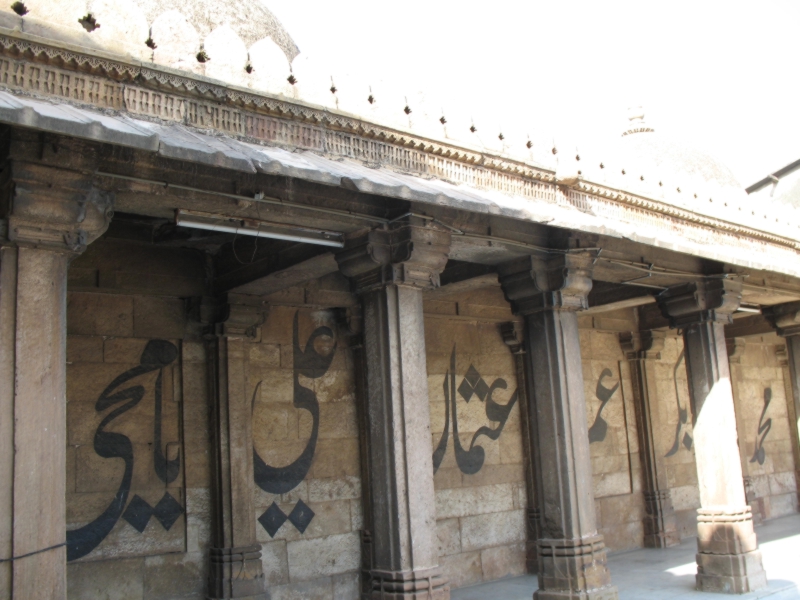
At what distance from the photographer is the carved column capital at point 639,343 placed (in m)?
12.4

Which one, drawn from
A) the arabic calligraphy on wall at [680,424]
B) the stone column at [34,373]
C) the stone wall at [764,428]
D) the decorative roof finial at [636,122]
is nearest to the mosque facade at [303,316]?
the stone column at [34,373]

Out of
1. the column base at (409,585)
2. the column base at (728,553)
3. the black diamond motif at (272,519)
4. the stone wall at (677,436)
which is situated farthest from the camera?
the stone wall at (677,436)

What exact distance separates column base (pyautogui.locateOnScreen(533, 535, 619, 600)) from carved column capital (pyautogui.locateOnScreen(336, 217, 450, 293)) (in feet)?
8.75

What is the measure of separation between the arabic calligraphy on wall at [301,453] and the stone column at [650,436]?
5653 mm

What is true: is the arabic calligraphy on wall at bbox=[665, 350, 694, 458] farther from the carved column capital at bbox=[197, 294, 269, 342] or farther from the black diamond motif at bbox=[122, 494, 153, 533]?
the black diamond motif at bbox=[122, 494, 153, 533]

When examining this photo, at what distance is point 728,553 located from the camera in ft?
27.8

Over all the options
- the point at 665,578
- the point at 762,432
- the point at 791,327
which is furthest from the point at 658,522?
the point at 762,432

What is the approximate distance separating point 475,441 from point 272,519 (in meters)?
3.07

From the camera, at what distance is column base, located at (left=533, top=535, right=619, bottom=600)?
22.3 ft

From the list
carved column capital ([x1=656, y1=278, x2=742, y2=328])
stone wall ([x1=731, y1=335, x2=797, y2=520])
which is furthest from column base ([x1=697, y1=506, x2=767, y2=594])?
stone wall ([x1=731, y1=335, x2=797, y2=520])

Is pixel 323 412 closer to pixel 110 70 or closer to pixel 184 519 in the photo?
pixel 184 519

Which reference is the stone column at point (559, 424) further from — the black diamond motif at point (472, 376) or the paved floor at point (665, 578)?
the black diamond motif at point (472, 376)

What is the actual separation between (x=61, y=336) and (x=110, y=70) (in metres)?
1.77

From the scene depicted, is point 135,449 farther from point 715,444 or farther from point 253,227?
point 715,444
